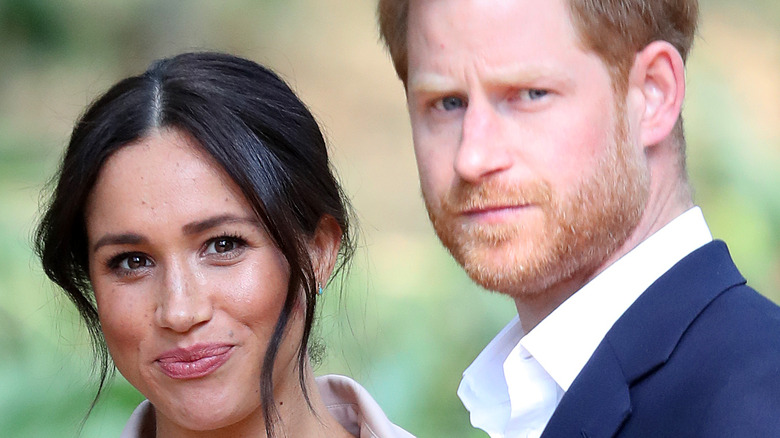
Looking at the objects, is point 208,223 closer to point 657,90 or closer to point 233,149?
point 233,149

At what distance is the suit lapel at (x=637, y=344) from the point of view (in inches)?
67.4

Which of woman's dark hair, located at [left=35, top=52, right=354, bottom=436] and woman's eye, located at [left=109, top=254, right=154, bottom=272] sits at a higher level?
woman's dark hair, located at [left=35, top=52, right=354, bottom=436]

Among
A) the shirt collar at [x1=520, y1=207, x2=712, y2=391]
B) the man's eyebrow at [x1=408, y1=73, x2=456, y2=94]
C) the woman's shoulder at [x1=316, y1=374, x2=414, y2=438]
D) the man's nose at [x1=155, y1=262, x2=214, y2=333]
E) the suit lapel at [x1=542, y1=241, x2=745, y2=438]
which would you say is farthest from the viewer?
the woman's shoulder at [x1=316, y1=374, x2=414, y2=438]

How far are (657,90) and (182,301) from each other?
1019 mm

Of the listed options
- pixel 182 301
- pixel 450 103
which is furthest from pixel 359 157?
pixel 450 103

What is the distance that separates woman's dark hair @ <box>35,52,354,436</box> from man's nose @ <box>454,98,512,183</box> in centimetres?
58

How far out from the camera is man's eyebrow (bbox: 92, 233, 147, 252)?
229 cm

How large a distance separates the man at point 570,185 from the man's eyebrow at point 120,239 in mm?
650

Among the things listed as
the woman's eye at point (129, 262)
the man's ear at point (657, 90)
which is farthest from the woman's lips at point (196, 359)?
the man's ear at point (657, 90)

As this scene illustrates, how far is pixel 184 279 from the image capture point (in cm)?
228

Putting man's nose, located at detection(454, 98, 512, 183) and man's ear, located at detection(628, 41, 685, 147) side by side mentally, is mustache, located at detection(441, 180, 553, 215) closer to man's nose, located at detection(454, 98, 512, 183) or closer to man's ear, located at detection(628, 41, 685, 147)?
man's nose, located at detection(454, 98, 512, 183)

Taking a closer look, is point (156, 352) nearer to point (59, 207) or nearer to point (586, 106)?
point (59, 207)

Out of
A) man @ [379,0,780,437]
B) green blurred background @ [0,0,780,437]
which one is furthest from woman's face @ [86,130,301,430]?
green blurred background @ [0,0,780,437]

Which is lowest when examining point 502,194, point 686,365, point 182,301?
point 686,365
